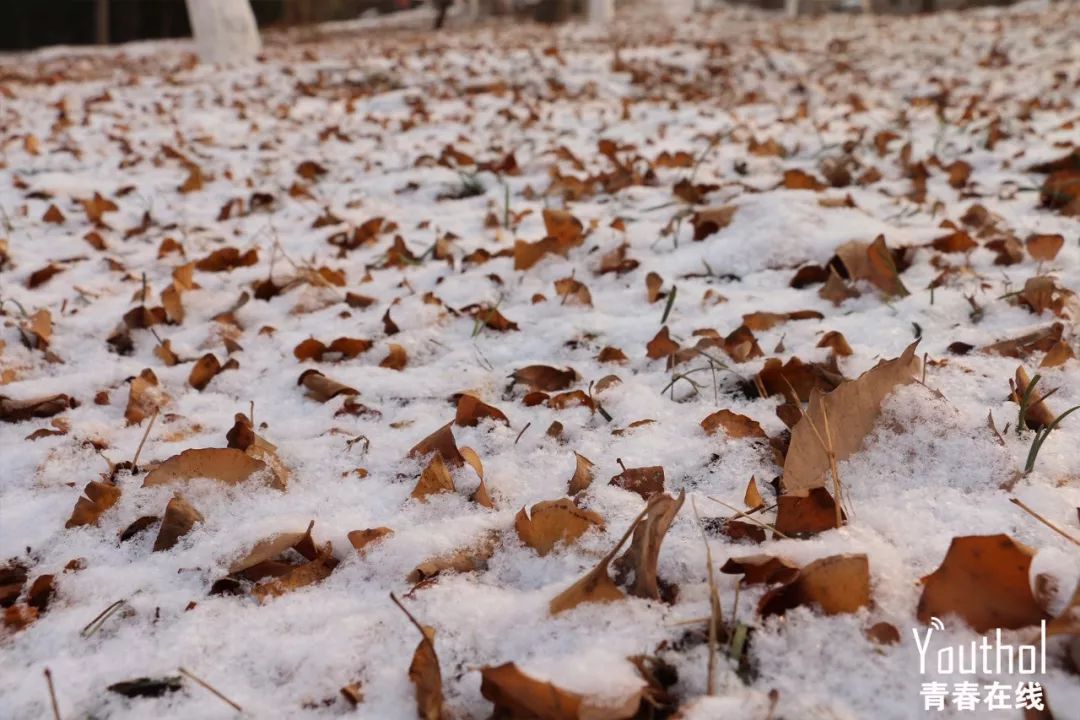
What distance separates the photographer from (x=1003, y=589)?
904mm

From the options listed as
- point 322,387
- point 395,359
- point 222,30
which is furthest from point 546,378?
point 222,30

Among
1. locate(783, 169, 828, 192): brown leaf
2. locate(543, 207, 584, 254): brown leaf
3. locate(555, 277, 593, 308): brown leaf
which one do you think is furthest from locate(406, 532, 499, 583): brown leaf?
locate(783, 169, 828, 192): brown leaf

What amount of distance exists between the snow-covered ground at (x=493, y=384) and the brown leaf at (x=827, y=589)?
0.02 m

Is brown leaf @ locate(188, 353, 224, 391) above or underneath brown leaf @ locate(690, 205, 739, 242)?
underneath

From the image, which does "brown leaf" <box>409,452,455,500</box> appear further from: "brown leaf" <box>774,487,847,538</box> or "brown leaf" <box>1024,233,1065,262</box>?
"brown leaf" <box>1024,233,1065,262</box>

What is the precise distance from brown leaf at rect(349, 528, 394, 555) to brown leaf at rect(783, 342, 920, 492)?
67cm

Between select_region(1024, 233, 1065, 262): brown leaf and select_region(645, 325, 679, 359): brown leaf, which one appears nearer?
select_region(645, 325, 679, 359): brown leaf

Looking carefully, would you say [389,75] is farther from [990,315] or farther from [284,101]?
[990,315]

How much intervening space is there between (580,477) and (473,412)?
364 millimetres

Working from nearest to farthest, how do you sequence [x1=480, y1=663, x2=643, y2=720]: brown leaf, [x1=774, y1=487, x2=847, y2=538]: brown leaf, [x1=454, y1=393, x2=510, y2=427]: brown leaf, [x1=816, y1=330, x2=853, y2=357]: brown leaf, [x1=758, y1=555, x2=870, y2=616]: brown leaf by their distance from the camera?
1. [x1=480, y1=663, x2=643, y2=720]: brown leaf
2. [x1=758, y1=555, x2=870, y2=616]: brown leaf
3. [x1=774, y1=487, x2=847, y2=538]: brown leaf
4. [x1=454, y1=393, x2=510, y2=427]: brown leaf
5. [x1=816, y1=330, x2=853, y2=357]: brown leaf

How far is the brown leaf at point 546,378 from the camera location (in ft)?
5.75

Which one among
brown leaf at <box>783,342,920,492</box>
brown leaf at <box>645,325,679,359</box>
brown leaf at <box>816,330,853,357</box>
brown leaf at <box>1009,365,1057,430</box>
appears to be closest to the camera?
brown leaf at <box>783,342,920,492</box>

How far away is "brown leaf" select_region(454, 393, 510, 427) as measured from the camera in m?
1.61

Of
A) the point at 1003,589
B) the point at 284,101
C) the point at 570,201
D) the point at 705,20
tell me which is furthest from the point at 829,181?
the point at 705,20
